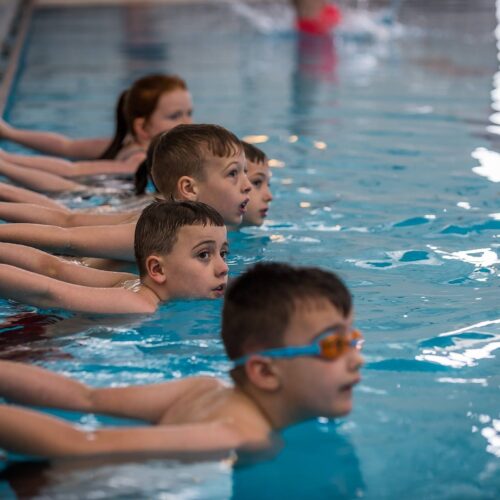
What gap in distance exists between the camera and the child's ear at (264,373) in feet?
8.05

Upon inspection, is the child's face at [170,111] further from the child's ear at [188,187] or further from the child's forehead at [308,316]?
the child's forehead at [308,316]

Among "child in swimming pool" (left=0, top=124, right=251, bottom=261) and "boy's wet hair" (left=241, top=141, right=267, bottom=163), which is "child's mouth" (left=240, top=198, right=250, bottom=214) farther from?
"boy's wet hair" (left=241, top=141, right=267, bottom=163)

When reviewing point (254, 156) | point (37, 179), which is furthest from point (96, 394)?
point (37, 179)

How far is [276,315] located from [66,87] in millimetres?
7645

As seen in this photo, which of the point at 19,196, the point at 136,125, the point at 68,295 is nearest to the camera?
the point at 68,295

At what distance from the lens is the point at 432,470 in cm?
A: 259

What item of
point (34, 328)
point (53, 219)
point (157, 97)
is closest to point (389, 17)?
point (157, 97)

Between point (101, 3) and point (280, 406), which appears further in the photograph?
point (101, 3)

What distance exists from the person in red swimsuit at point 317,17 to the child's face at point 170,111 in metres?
7.94

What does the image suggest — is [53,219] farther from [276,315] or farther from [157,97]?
[276,315]

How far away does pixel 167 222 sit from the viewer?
357cm

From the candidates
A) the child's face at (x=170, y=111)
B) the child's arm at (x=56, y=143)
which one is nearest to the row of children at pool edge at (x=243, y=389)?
the child's face at (x=170, y=111)

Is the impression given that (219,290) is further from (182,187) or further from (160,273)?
(182,187)

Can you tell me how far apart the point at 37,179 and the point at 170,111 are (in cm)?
82
